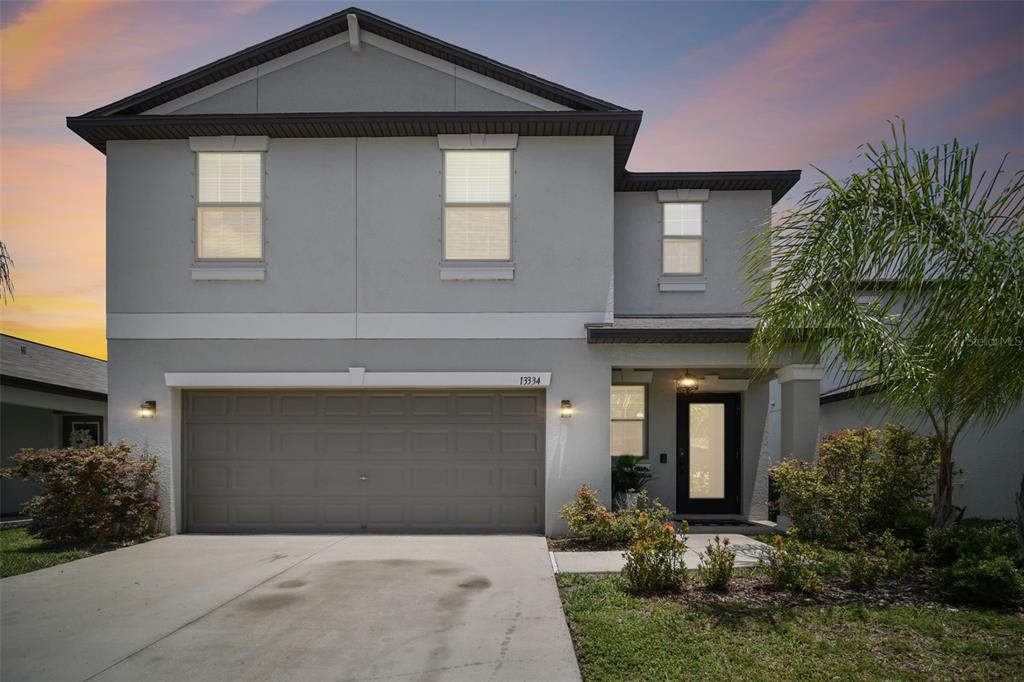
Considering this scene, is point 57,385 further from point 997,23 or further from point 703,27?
point 997,23

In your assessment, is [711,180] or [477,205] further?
[711,180]

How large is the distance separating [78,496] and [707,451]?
11091 mm

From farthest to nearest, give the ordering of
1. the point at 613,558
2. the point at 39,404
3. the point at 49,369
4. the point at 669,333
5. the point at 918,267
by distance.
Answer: the point at 49,369 < the point at 39,404 < the point at 669,333 < the point at 613,558 < the point at 918,267

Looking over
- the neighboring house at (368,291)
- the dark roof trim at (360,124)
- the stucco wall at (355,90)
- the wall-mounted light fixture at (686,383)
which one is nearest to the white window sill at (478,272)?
the neighboring house at (368,291)

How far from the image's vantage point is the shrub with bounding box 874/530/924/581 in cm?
781

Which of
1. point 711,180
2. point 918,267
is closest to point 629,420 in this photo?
point 711,180

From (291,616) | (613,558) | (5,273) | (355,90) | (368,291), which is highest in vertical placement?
(355,90)

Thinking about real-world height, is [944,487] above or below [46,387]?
below

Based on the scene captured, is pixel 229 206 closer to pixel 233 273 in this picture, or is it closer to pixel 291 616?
pixel 233 273

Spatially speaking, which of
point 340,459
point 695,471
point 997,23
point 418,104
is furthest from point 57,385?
point 997,23

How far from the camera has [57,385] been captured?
15.1m

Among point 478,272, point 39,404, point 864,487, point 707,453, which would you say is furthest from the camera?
point 39,404

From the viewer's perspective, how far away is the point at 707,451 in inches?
540

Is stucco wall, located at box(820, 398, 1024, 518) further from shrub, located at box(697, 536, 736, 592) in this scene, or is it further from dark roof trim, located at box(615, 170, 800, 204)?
shrub, located at box(697, 536, 736, 592)
